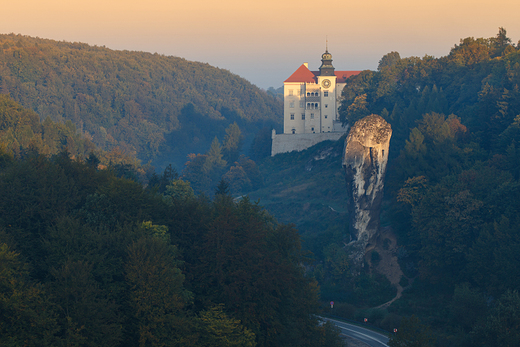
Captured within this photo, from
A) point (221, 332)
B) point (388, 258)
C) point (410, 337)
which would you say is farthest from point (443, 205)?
point (221, 332)

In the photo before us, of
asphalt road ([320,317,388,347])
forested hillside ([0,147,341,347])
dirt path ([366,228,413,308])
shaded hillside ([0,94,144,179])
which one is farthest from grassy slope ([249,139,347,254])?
forested hillside ([0,147,341,347])

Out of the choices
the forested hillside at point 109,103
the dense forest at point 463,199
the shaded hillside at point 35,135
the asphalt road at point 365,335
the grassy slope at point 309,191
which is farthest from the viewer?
the forested hillside at point 109,103

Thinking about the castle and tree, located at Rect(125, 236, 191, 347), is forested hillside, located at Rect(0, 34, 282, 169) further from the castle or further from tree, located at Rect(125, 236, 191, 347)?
tree, located at Rect(125, 236, 191, 347)

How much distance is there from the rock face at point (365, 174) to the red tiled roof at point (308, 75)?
140 feet

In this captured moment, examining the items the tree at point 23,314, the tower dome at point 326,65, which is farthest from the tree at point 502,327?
the tower dome at point 326,65

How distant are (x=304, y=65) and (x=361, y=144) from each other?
4873 centimetres

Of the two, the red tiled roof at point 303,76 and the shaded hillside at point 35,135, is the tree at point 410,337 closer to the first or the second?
the shaded hillside at point 35,135

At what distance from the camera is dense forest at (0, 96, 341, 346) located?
2378cm

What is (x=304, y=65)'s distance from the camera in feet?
328

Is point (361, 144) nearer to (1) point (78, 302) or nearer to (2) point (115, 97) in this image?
(1) point (78, 302)

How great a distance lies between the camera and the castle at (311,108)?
309 ft

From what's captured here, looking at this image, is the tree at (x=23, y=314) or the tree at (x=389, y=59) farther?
the tree at (x=389, y=59)

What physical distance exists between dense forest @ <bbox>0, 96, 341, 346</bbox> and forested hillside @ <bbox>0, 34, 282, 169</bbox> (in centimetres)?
11563

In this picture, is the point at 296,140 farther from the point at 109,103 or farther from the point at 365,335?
the point at 109,103
